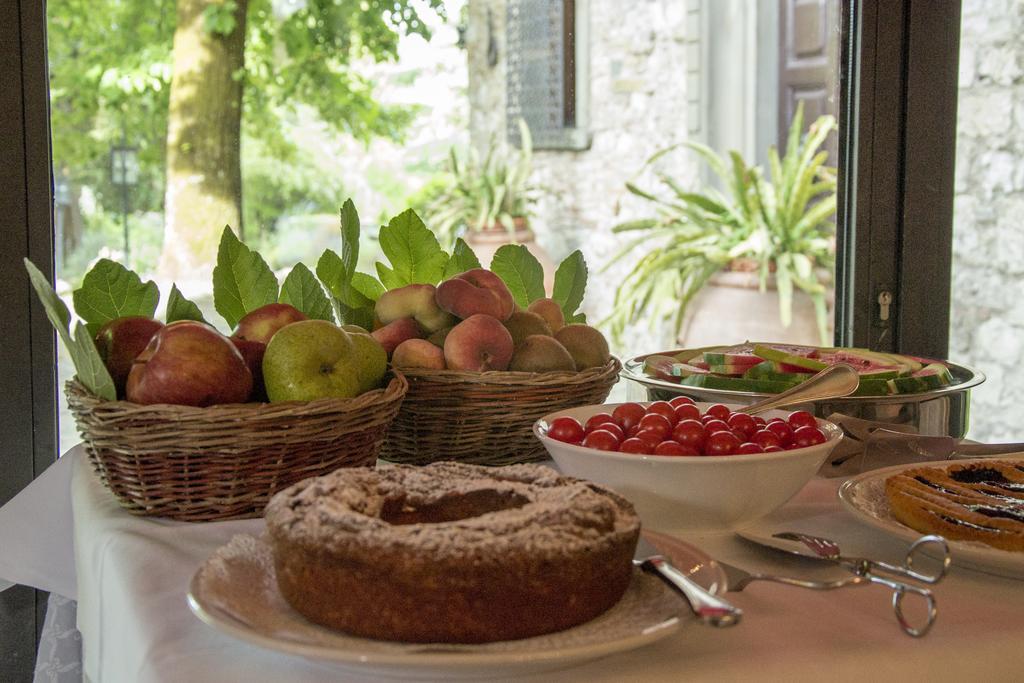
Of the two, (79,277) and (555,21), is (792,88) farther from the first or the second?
(79,277)

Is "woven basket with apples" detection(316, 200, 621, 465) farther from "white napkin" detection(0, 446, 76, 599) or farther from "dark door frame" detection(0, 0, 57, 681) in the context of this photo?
"dark door frame" detection(0, 0, 57, 681)

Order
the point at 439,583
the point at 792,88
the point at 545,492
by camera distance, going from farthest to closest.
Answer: the point at 792,88 → the point at 545,492 → the point at 439,583

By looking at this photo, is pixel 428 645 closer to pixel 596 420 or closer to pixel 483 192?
pixel 596 420

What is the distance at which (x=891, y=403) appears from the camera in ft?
3.65

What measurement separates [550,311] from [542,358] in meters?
0.14

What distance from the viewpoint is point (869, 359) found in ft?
4.13

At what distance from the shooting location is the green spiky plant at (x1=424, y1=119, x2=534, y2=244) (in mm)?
2328

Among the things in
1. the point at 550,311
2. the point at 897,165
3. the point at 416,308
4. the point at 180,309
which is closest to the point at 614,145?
the point at 897,165

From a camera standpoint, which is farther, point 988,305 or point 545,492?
point 988,305

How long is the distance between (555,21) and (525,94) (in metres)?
0.18

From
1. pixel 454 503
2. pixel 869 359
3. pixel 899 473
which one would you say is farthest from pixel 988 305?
pixel 454 503

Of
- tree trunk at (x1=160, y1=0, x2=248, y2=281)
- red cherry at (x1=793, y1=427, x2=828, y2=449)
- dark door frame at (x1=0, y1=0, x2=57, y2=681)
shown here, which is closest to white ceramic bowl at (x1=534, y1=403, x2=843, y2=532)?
red cherry at (x1=793, y1=427, x2=828, y2=449)

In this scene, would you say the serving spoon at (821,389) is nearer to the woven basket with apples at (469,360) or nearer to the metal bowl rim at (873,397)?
the metal bowl rim at (873,397)

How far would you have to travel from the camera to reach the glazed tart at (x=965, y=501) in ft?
2.26
